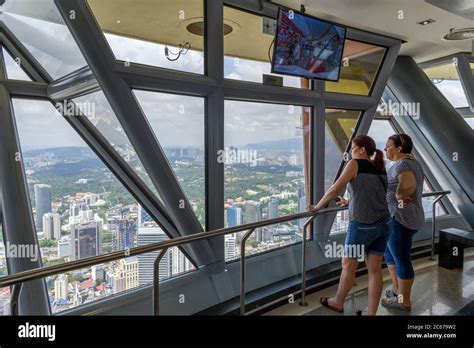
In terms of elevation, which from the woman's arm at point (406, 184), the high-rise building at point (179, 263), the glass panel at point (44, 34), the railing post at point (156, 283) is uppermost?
the glass panel at point (44, 34)

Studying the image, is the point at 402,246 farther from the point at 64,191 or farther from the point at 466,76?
the point at 466,76

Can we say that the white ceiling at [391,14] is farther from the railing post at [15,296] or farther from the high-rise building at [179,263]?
the railing post at [15,296]

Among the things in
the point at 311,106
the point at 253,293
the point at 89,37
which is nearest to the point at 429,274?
the point at 253,293

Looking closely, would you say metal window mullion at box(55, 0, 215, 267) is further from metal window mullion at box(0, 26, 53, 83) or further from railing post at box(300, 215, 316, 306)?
railing post at box(300, 215, 316, 306)

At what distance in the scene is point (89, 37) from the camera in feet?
8.77

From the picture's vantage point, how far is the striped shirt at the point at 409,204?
8.13 feet

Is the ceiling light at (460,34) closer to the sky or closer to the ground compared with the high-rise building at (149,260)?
closer to the sky

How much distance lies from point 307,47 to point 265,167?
1603mm

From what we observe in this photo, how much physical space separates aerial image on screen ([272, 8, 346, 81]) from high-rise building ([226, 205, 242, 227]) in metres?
1.73

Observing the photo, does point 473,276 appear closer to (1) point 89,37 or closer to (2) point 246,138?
(2) point 246,138

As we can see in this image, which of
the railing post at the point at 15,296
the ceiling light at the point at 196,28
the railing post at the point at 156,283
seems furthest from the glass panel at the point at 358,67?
the railing post at the point at 15,296

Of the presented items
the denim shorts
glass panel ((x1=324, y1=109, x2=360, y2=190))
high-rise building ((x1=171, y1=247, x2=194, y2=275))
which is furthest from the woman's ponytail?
glass panel ((x1=324, y1=109, x2=360, y2=190))

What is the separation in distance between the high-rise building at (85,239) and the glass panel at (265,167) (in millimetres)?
1402
